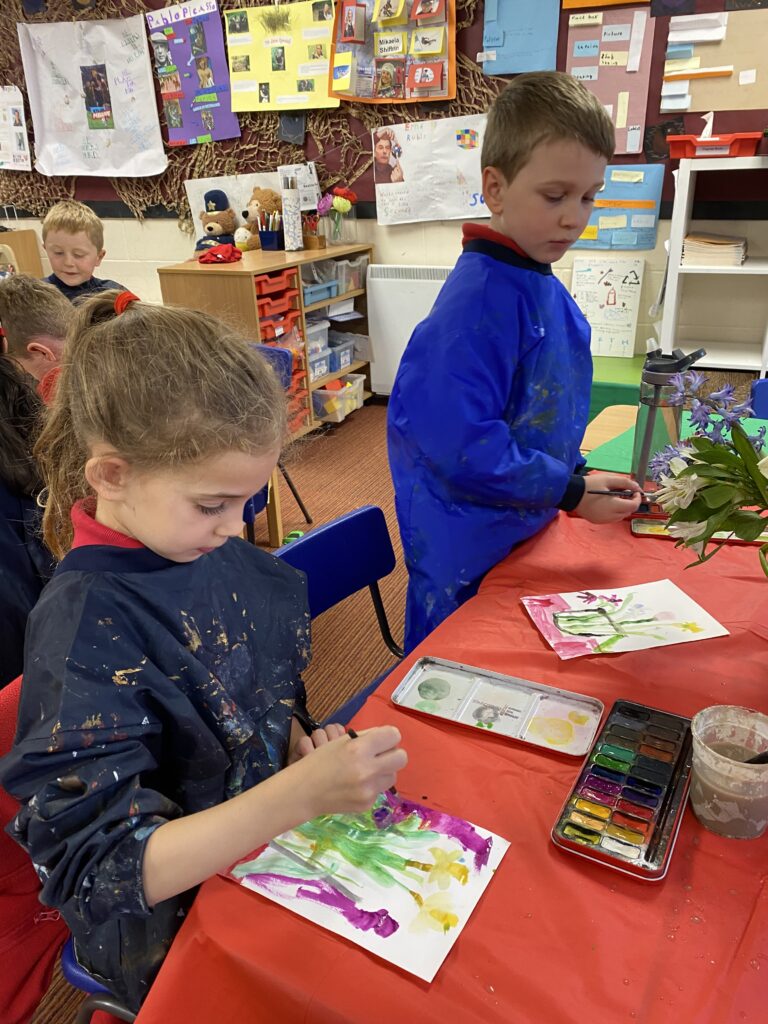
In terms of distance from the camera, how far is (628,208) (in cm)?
322

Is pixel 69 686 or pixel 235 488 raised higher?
pixel 235 488

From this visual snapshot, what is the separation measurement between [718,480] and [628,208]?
2873mm

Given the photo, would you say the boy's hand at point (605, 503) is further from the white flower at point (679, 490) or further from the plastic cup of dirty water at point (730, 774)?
the plastic cup of dirty water at point (730, 774)

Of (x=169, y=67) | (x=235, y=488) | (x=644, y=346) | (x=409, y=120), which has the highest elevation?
(x=169, y=67)

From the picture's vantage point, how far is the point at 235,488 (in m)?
0.73

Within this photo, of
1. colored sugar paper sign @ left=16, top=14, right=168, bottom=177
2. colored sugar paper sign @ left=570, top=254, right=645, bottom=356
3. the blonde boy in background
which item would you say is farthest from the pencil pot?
colored sugar paper sign @ left=570, top=254, right=645, bottom=356

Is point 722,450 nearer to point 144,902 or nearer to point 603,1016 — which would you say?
point 603,1016

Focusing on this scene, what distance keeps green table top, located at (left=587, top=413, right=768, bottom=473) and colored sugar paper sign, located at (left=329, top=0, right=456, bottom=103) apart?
250 cm

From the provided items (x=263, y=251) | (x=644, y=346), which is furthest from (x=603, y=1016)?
(x=263, y=251)

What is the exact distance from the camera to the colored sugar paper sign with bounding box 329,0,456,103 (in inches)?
132

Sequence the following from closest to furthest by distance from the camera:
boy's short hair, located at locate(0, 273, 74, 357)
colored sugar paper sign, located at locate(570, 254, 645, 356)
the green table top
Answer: the green table top, boy's short hair, located at locate(0, 273, 74, 357), colored sugar paper sign, located at locate(570, 254, 645, 356)

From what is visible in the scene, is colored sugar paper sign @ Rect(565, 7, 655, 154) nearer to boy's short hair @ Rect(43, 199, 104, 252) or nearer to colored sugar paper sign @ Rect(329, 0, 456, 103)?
colored sugar paper sign @ Rect(329, 0, 456, 103)

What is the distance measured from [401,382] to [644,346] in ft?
8.41

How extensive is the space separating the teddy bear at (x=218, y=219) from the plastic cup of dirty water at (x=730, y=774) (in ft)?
12.6
